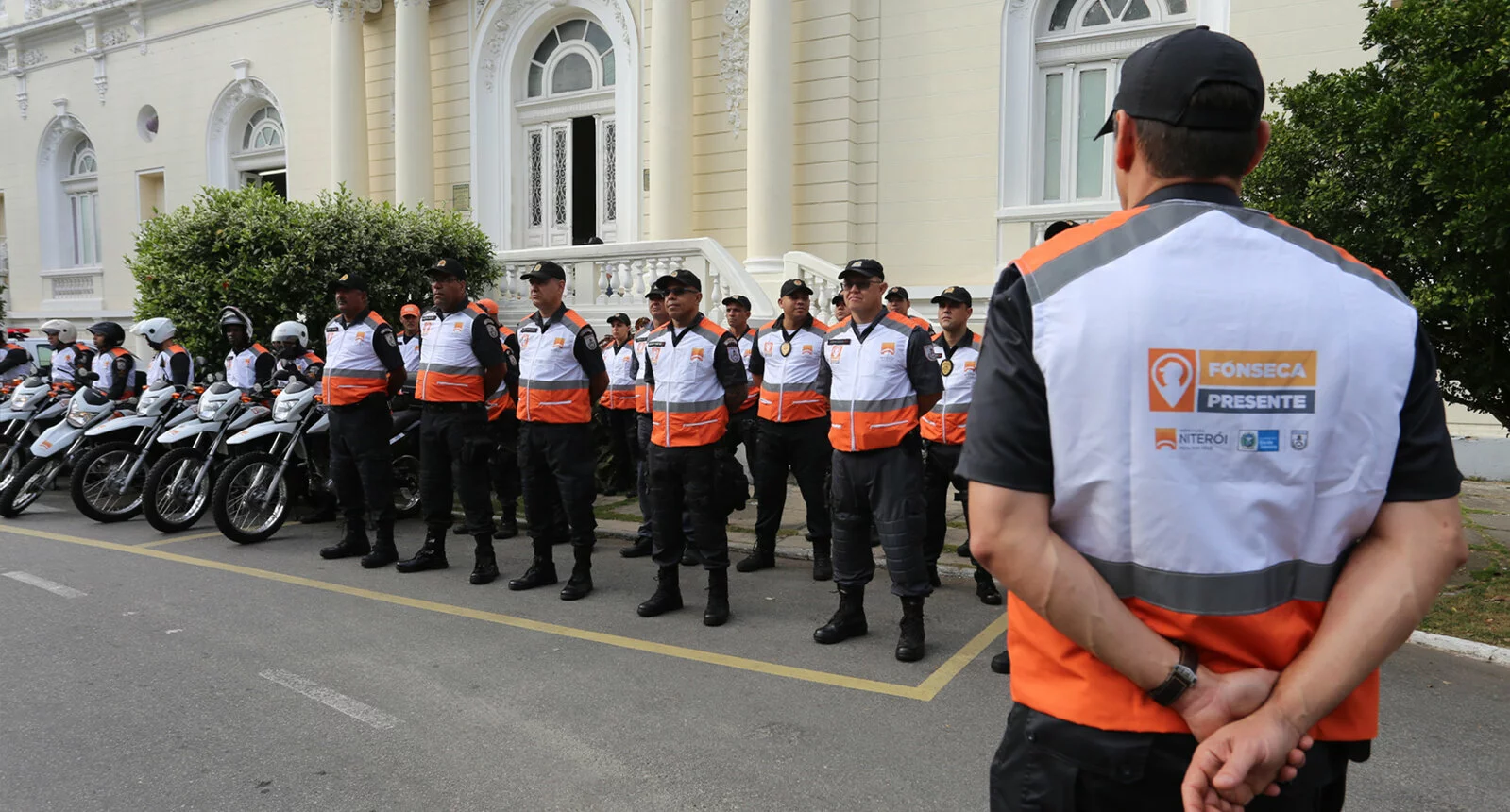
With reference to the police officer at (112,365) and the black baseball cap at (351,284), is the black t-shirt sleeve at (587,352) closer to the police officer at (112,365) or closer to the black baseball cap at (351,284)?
the black baseball cap at (351,284)

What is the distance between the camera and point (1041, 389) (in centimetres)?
148

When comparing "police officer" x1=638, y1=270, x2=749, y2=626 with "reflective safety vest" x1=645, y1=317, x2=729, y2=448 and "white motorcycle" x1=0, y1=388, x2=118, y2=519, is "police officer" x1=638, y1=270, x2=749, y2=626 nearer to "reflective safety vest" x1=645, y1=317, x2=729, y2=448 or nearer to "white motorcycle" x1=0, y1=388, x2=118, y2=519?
"reflective safety vest" x1=645, y1=317, x2=729, y2=448

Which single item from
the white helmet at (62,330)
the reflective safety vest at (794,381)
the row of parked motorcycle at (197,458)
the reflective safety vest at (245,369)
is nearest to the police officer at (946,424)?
the reflective safety vest at (794,381)

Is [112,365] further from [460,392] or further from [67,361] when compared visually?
[460,392]

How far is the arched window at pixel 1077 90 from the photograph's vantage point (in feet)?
42.1

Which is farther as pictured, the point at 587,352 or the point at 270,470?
the point at 270,470

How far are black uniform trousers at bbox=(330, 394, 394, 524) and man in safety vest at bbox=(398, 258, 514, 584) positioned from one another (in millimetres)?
525

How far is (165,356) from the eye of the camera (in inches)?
382

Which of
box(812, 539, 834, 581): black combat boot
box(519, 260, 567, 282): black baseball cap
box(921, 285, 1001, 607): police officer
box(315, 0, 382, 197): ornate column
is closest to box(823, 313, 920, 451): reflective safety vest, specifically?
box(921, 285, 1001, 607): police officer

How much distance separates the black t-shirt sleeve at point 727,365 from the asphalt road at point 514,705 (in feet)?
4.69

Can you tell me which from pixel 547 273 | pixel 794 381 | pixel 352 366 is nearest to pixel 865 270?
pixel 794 381

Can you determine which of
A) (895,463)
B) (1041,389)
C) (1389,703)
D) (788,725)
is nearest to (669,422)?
(895,463)

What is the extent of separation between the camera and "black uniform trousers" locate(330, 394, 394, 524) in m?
7.52

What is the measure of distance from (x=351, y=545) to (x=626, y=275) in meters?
5.97
